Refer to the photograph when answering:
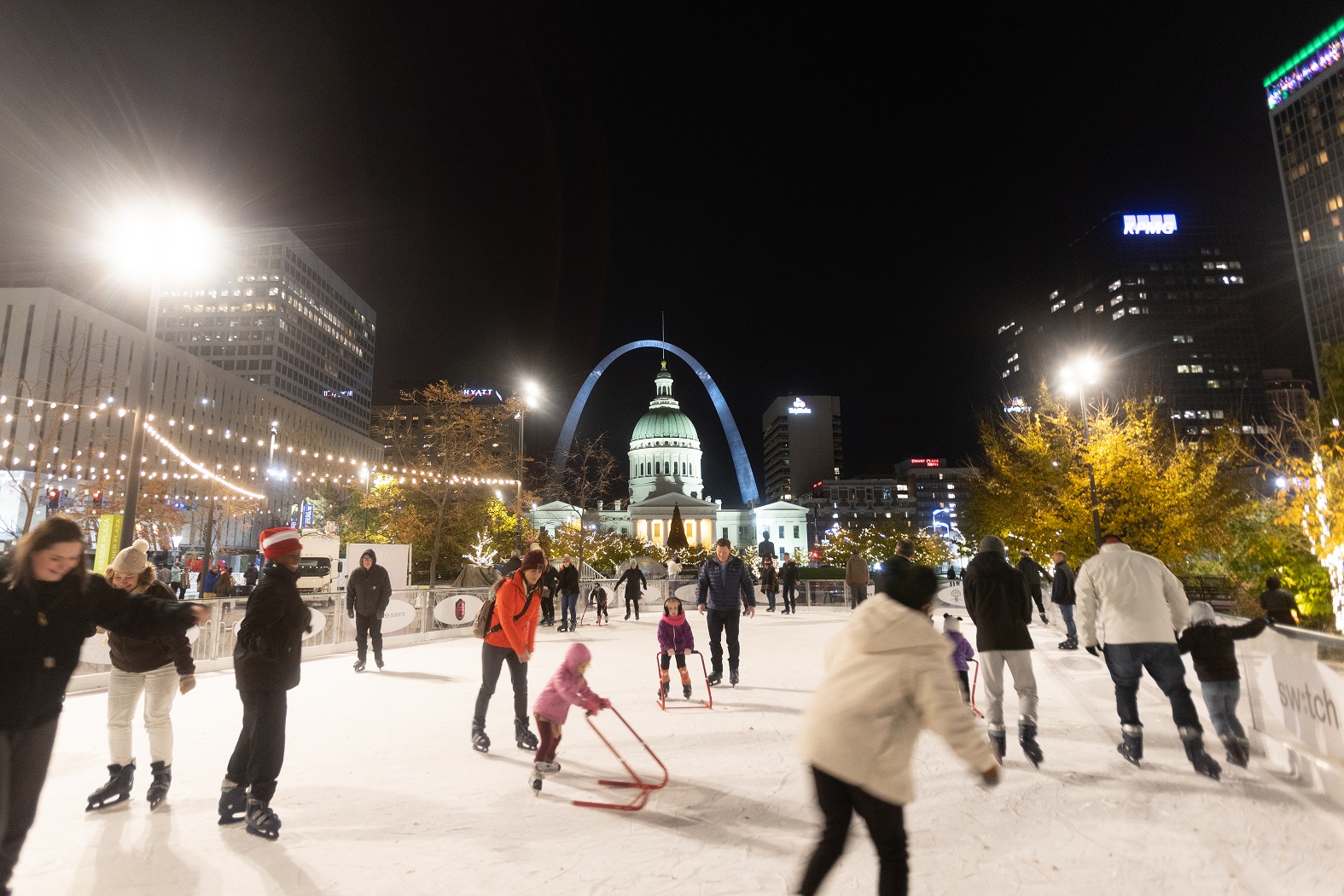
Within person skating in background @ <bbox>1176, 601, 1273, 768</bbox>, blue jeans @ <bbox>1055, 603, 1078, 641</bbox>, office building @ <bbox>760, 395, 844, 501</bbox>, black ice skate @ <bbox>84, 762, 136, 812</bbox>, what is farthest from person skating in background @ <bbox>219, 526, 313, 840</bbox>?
office building @ <bbox>760, 395, 844, 501</bbox>

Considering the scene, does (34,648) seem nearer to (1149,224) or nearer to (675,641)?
(675,641)

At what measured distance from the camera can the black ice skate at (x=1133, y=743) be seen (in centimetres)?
600

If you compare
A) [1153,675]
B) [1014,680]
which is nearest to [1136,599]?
[1153,675]

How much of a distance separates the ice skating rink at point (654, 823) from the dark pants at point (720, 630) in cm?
217

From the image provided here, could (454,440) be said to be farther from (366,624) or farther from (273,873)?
(273,873)

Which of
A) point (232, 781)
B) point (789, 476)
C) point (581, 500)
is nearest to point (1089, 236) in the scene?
point (789, 476)

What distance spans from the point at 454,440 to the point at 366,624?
807 inches

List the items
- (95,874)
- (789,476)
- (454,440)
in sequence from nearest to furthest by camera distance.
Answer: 1. (95,874)
2. (454,440)
3. (789,476)

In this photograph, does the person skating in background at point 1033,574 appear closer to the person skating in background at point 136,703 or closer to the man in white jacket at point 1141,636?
the man in white jacket at point 1141,636

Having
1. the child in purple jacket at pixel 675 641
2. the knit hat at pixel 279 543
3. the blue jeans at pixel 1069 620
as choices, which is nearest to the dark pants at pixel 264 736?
the knit hat at pixel 279 543

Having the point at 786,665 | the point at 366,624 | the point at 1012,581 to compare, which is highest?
the point at 1012,581

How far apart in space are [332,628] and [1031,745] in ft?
45.2

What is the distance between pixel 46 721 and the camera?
3.30m

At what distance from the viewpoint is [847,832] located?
304cm
